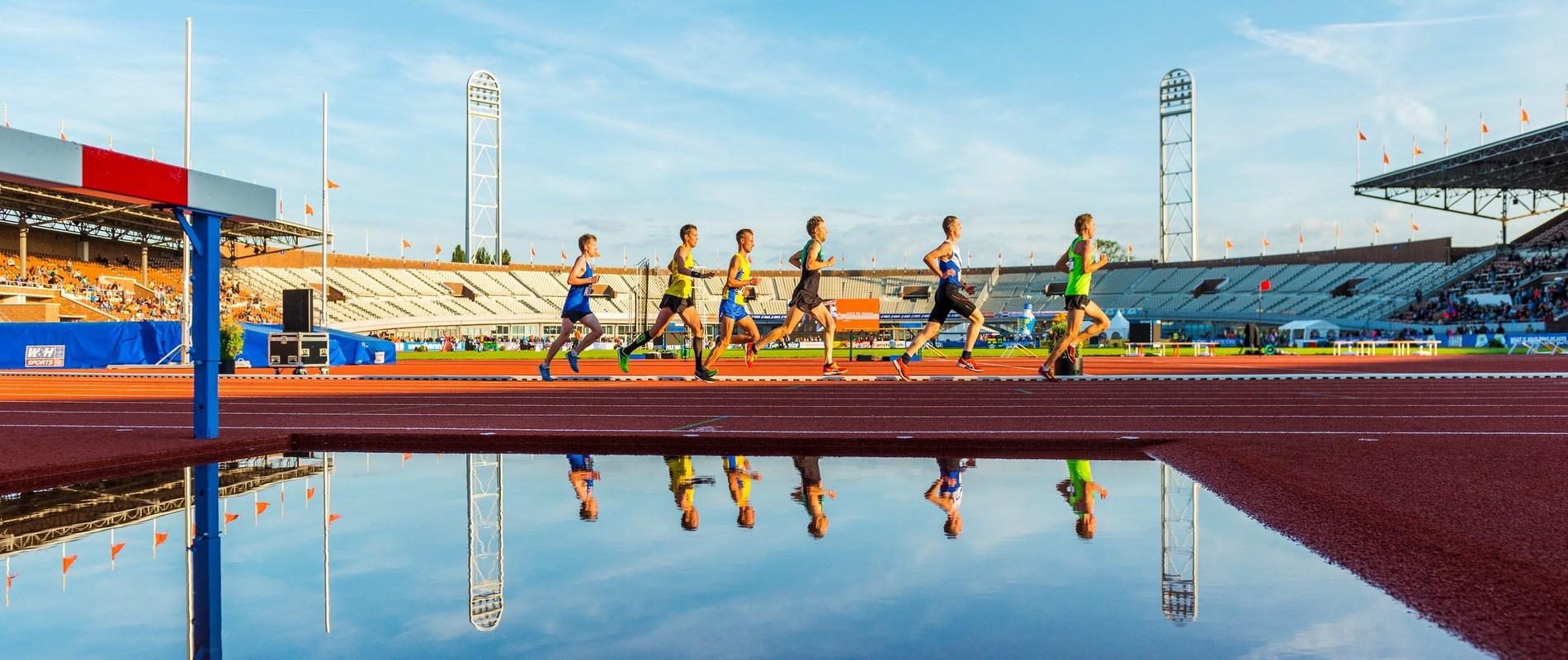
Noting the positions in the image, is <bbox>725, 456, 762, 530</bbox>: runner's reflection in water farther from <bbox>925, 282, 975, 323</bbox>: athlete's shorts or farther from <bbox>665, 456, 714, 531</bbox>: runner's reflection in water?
<bbox>925, 282, 975, 323</bbox>: athlete's shorts

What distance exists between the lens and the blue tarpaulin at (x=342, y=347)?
32.9 meters

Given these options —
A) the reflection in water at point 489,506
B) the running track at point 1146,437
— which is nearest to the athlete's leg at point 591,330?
the running track at point 1146,437

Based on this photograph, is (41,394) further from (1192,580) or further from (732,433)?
(1192,580)

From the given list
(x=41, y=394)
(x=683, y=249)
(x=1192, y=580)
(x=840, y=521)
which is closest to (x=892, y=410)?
(x=683, y=249)

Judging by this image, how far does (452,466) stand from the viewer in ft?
21.9

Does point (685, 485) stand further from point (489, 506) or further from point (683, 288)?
point (683, 288)

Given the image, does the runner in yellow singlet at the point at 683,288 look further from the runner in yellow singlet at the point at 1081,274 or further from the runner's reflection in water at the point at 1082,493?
the runner's reflection in water at the point at 1082,493

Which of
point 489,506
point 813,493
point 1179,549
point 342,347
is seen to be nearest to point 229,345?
Answer: point 342,347

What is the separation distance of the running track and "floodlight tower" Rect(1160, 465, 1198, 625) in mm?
220

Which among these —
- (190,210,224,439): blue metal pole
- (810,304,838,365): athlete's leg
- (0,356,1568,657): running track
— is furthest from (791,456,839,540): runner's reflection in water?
(810,304,838,365): athlete's leg

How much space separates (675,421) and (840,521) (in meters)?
4.74

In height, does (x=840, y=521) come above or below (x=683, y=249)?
below

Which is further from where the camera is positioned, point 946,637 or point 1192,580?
point 1192,580

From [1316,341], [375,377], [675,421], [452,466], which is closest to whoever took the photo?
[452,466]
